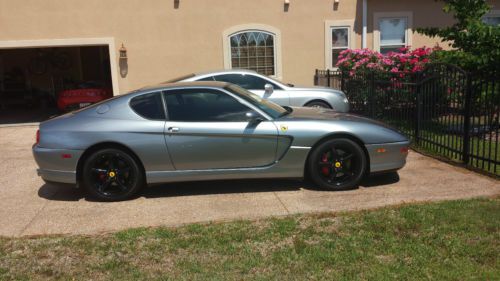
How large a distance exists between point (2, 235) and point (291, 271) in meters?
2.95

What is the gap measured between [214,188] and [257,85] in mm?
4132

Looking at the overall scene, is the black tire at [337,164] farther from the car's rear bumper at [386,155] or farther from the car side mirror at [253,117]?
the car side mirror at [253,117]

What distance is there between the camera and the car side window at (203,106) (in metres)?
5.68

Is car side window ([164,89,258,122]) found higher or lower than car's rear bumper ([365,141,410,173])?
higher

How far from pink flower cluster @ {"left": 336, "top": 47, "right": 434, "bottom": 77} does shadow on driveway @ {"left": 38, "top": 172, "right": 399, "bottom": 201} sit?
6.04 m

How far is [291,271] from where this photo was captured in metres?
3.71

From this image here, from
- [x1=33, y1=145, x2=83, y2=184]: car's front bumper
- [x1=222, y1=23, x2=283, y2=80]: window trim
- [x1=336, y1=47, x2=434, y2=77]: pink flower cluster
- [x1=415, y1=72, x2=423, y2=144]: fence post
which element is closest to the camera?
[x1=33, y1=145, x2=83, y2=184]: car's front bumper

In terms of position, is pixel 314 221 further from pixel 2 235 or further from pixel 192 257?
pixel 2 235

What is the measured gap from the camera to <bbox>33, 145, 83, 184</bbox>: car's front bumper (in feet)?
18.2

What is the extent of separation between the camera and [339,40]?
1378cm

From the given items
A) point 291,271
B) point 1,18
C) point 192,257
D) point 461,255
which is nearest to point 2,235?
point 192,257

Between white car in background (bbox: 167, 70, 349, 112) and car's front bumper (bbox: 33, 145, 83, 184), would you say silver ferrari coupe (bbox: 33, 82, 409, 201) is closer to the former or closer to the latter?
car's front bumper (bbox: 33, 145, 83, 184)

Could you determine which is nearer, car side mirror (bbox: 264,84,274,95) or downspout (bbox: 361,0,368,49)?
car side mirror (bbox: 264,84,274,95)

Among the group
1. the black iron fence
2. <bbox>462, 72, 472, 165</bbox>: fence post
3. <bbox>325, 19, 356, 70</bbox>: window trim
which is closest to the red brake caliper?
the black iron fence
